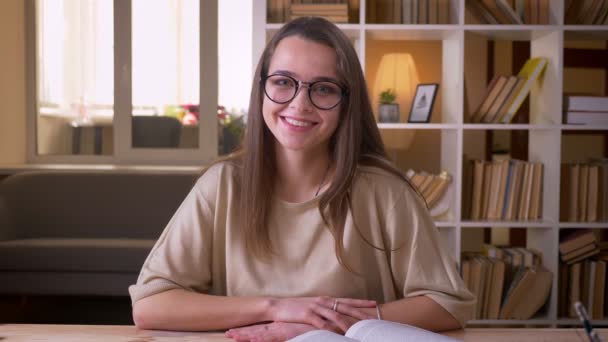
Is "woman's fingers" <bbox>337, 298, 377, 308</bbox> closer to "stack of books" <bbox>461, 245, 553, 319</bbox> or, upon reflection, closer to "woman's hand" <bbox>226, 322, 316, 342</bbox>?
"woman's hand" <bbox>226, 322, 316, 342</bbox>

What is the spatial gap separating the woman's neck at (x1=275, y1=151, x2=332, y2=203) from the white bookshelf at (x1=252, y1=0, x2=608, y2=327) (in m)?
1.64

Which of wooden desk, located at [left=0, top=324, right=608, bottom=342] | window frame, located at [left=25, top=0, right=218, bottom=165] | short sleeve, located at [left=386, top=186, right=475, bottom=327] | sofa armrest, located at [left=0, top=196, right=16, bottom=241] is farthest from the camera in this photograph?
window frame, located at [left=25, top=0, right=218, bottom=165]

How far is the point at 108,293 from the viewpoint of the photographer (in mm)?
3852

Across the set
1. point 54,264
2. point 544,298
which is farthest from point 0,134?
point 544,298

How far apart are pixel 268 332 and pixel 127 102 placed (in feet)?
14.1

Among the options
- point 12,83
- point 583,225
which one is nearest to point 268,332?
point 583,225

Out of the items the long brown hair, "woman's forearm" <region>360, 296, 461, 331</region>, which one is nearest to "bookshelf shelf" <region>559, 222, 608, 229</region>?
the long brown hair

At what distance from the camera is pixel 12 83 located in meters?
5.02

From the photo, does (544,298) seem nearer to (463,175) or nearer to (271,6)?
(463,175)

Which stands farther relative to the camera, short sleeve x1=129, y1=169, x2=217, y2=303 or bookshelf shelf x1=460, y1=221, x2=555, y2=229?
bookshelf shelf x1=460, y1=221, x2=555, y2=229

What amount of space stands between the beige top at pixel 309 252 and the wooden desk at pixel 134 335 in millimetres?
222

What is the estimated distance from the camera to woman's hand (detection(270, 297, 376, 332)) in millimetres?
1131

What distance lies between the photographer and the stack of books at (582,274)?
318 centimetres

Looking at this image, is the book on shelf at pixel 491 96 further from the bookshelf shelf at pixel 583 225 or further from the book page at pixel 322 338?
the book page at pixel 322 338
